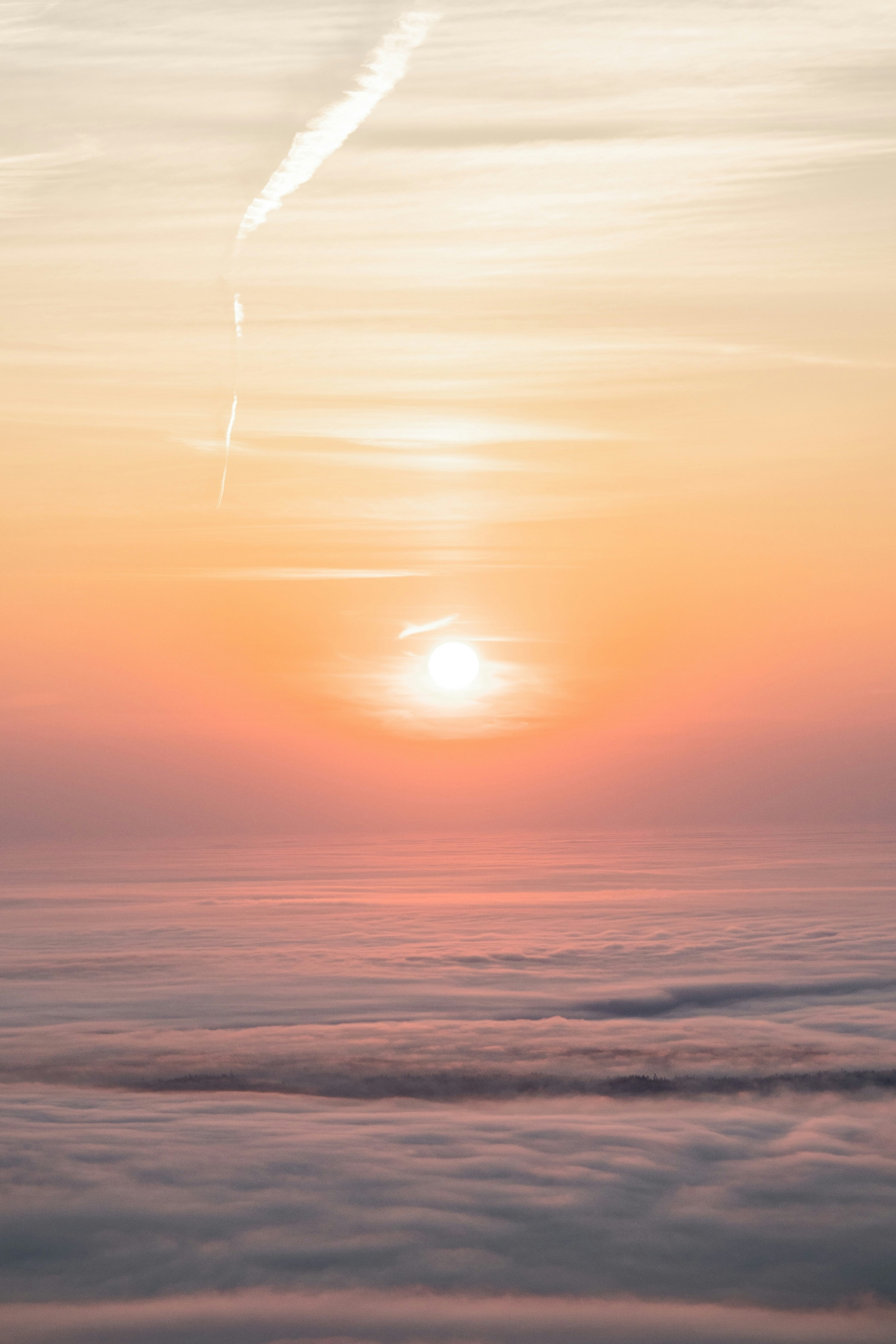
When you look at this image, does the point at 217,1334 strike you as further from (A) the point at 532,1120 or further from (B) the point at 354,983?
(B) the point at 354,983

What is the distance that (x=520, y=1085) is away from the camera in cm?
1112

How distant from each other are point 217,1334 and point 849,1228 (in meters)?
4.02

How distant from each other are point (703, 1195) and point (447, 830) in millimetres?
187078

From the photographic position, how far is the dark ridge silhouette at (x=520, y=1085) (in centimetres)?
1080

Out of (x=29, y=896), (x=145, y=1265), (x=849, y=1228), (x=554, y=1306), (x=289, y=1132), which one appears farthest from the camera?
(x=29, y=896)

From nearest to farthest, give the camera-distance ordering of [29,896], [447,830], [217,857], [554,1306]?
[554,1306] < [29,896] < [217,857] < [447,830]

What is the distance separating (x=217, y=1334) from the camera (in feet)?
19.4

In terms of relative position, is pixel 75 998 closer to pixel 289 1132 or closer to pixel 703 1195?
pixel 289 1132

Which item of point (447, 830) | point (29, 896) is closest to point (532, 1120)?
point (29, 896)

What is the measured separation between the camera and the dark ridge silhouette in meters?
10.8

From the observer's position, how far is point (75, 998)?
54.5 ft

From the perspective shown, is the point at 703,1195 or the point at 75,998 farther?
the point at 75,998

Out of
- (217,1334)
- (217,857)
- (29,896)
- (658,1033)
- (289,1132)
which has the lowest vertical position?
(217,1334)

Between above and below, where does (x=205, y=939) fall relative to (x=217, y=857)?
below
